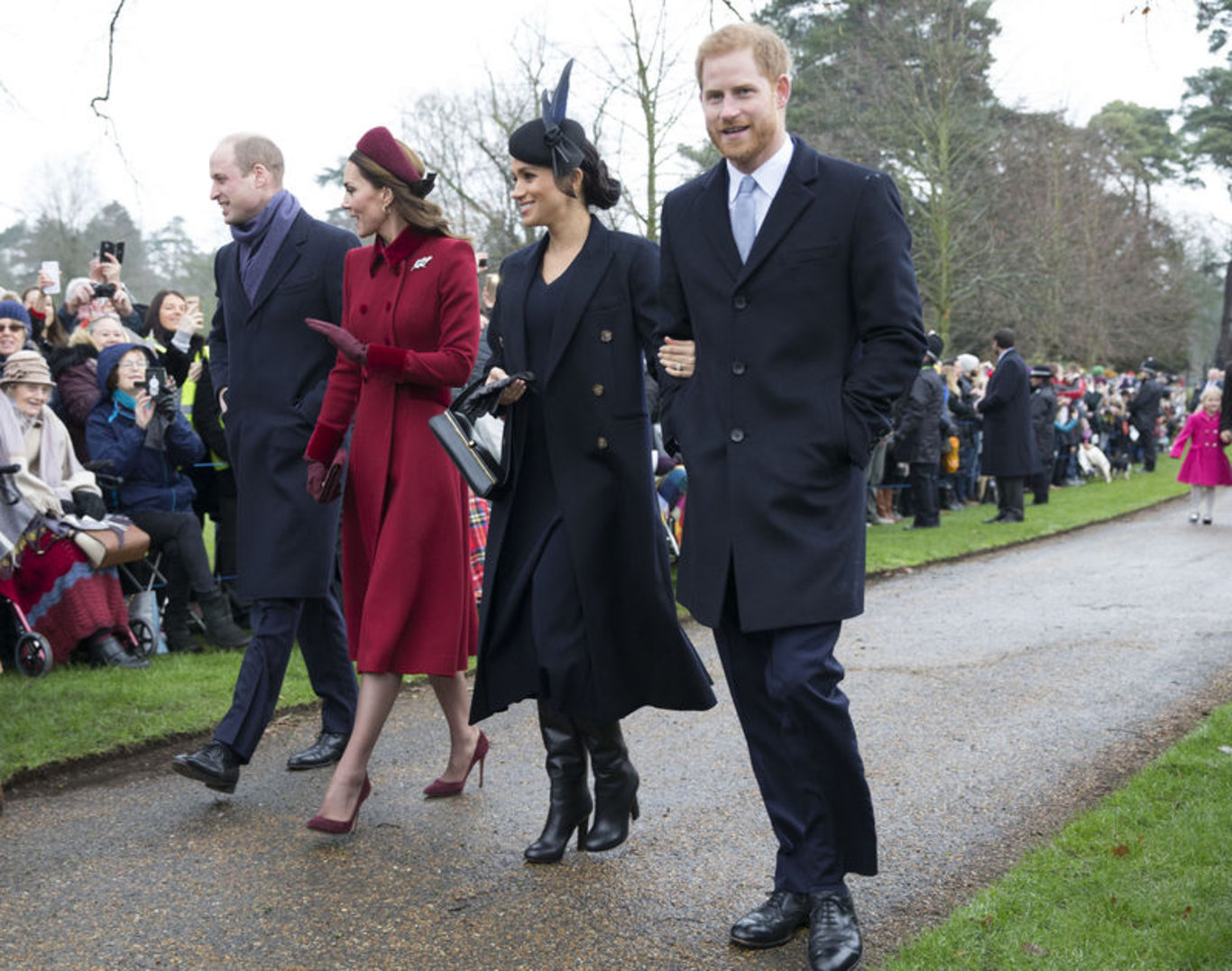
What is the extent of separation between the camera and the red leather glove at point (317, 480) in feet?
16.0

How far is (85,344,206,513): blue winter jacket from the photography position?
834 cm

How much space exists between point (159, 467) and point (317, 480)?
3.90m

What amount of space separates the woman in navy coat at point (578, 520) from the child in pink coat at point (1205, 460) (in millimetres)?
14272

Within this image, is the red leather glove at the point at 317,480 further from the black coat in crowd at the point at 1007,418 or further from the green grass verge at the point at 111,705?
the black coat in crowd at the point at 1007,418

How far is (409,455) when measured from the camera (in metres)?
4.86

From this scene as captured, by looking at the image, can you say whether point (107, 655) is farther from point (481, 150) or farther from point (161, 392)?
point (481, 150)

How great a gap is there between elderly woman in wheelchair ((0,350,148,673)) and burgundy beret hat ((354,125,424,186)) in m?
3.32

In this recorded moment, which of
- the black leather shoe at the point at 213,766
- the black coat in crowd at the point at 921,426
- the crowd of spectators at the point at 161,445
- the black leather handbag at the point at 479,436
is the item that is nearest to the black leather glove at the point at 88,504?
the crowd of spectators at the point at 161,445

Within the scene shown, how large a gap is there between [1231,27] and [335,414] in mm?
8059

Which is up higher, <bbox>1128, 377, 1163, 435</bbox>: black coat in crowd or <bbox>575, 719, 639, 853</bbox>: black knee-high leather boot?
<bbox>1128, 377, 1163, 435</bbox>: black coat in crowd

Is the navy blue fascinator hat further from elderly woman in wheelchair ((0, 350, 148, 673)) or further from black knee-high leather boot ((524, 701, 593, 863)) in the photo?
elderly woman in wheelchair ((0, 350, 148, 673))

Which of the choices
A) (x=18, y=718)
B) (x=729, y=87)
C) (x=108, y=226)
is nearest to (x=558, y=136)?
(x=729, y=87)

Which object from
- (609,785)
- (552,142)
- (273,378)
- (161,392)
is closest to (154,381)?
(161,392)

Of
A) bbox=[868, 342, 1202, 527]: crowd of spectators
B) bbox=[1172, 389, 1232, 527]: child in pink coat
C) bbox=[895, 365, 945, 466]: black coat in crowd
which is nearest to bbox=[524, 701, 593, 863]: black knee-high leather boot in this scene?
bbox=[868, 342, 1202, 527]: crowd of spectators
